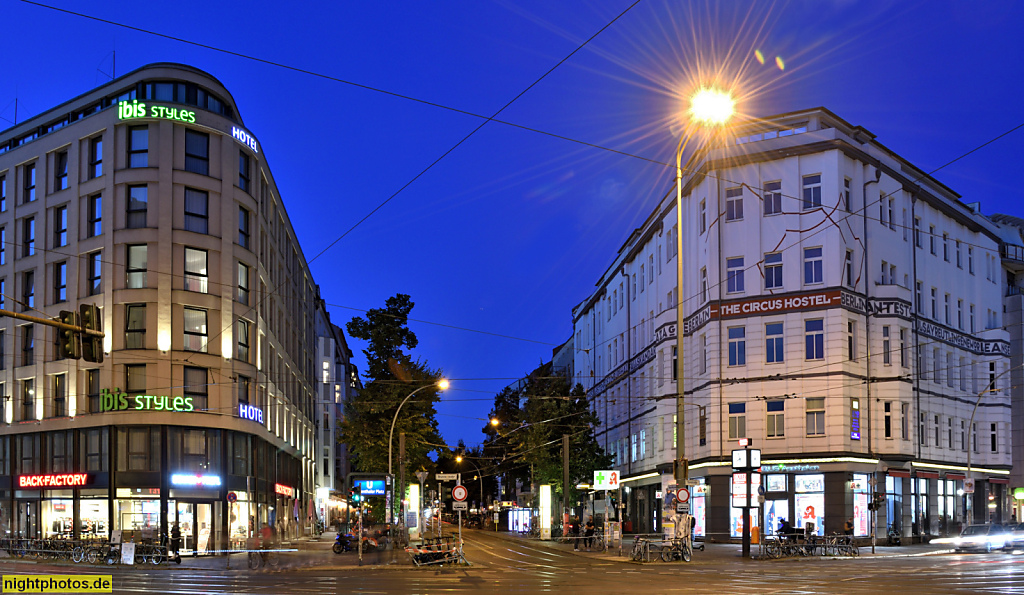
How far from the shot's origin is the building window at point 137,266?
4666 centimetres

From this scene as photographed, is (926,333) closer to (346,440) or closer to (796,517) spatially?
(796,517)

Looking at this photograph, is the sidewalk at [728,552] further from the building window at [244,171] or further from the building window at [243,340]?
the building window at [244,171]

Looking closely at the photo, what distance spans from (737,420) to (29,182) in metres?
40.3

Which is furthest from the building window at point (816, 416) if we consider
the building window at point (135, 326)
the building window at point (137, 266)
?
the building window at point (137, 266)

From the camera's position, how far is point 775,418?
161ft

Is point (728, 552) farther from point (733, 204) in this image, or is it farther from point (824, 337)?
point (733, 204)

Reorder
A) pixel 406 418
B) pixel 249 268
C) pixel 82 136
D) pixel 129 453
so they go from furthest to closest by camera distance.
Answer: pixel 406 418 < pixel 249 268 < pixel 82 136 < pixel 129 453

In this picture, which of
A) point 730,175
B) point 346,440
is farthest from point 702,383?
point 346,440

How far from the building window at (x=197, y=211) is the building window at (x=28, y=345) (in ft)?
37.4

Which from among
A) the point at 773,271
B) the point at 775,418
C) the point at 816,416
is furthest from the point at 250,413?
the point at 816,416

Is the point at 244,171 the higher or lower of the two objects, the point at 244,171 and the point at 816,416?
the higher

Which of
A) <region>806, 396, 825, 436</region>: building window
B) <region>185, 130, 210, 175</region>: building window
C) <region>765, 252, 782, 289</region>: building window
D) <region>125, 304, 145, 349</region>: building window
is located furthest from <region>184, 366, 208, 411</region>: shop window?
<region>806, 396, 825, 436</region>: building window

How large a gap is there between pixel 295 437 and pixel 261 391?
18918mm

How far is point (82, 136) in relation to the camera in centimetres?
4884
